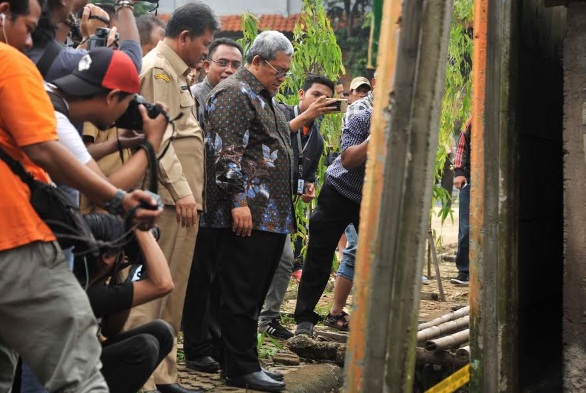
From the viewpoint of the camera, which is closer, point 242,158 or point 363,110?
point 242,158

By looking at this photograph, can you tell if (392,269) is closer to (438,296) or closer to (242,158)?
(242,158)

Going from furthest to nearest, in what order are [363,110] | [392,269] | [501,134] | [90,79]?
[363,110]
[501,134]
[90,79]
[392,269]

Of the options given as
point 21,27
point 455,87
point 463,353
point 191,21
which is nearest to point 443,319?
Result: point 463,353

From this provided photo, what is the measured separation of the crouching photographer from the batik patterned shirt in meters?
1.50

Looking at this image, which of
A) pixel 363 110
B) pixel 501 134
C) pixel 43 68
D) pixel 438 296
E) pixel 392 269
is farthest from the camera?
pixel 438 296

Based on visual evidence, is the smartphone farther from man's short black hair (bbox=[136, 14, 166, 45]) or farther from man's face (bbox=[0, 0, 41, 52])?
man's face (bbox=[0, 0, 41, 52])

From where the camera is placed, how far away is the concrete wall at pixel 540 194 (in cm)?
519

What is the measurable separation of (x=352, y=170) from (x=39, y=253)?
4179 mm

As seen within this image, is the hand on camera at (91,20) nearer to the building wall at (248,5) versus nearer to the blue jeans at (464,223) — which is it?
the blue jeans at (464,223)

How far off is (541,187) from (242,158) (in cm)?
164

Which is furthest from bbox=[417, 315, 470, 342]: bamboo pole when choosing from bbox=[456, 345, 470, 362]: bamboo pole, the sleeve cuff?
the sleeve cuff

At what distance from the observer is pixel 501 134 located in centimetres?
473

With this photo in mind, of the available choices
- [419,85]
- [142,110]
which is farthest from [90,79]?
[419,85]

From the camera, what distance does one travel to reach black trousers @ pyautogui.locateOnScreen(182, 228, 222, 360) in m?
6.21
